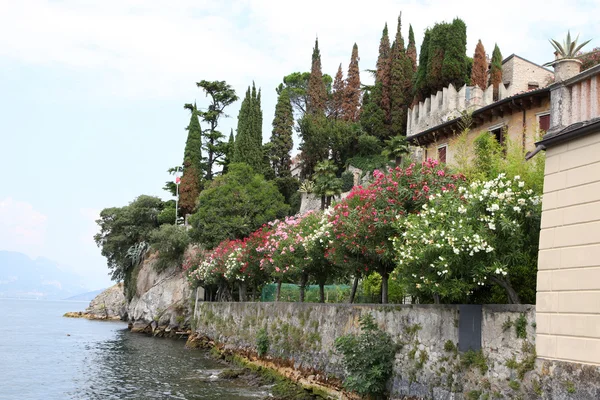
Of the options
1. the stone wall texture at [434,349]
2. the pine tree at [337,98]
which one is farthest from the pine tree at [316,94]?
the stone wall texture at [434,349]

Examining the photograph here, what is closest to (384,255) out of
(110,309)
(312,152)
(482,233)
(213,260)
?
(482,233)

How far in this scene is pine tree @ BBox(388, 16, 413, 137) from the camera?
53875mm

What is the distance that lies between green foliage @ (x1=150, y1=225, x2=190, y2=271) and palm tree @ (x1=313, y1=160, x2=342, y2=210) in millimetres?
12656

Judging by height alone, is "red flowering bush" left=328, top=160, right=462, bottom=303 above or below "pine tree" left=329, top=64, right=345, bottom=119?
below

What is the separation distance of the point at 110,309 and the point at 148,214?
30686mm

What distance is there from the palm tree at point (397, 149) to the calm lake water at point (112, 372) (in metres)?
23.0

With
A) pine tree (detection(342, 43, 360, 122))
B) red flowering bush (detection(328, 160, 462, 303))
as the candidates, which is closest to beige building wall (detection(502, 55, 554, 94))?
pine tree (detection(342, 43, 360, 122))

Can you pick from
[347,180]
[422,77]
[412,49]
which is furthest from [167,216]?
[412,49]

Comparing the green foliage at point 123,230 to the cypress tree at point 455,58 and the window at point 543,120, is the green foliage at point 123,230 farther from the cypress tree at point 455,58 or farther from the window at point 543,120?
the window at point 543,120

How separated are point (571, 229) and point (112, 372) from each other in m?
22.3

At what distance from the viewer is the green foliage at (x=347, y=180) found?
50.2 m

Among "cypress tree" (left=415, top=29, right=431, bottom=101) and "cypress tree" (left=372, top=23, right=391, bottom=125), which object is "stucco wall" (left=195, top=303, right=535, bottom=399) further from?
"cypress tree" (left=372, top=23, right=391, bottom=125)

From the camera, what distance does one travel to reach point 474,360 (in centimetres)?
1145

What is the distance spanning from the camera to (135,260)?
57062 millimetres
